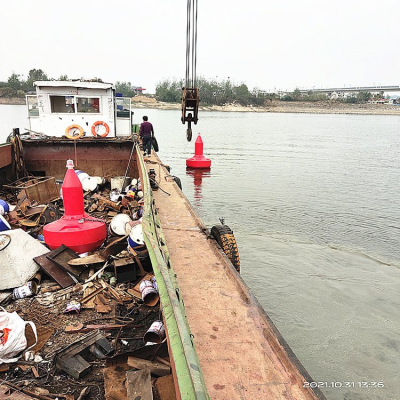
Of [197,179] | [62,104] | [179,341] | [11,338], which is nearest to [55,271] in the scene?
[11,338]

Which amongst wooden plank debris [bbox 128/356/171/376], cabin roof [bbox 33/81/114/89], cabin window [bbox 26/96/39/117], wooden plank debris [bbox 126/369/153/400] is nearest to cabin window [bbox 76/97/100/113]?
cabin roof [bbox 33/81/114/89]

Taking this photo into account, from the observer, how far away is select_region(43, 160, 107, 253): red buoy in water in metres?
4.93

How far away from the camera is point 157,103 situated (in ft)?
358

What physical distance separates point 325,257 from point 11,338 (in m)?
6.11

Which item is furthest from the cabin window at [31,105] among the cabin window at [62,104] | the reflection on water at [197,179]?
the reflection on water at [197,179]

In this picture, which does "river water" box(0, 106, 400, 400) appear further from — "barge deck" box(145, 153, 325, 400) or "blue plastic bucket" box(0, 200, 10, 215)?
"blue plastic bucket" box(0, 200, 10, 215)

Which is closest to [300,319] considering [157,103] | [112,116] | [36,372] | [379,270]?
[379,270]

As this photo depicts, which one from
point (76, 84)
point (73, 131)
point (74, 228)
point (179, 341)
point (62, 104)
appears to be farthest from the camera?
point (62, 104)

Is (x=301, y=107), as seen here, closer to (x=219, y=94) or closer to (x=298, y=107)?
(x=298, y=107)

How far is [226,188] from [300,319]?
870 centimetres

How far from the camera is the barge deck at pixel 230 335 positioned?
2326mm

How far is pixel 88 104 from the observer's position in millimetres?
11836

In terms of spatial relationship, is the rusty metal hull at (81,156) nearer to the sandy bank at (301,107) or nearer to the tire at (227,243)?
the tire at (227,243)

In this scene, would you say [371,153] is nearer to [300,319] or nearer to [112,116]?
[112,116]
